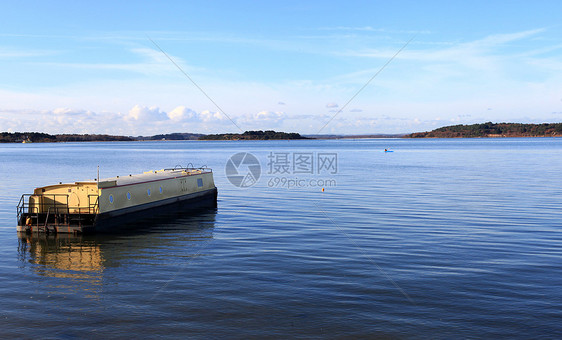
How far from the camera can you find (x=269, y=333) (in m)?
14.0

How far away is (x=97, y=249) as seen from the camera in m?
26.2

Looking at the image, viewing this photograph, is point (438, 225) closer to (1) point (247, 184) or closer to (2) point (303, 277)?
(2) point (303, 277)

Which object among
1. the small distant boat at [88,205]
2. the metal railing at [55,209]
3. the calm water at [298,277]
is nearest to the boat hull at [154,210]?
the small distant boat at [88,205]

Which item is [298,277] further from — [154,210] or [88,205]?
[154,210]

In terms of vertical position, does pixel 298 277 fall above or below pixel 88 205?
below

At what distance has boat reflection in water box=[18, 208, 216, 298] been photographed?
2077cm

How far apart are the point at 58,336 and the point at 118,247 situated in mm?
12960

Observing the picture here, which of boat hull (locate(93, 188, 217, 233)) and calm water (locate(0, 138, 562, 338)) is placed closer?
calm water (locate(0, 138, 562, 338))

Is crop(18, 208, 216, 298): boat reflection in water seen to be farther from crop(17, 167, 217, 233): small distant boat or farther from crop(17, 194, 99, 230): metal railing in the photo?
crop(17, 194, 99, 230): metal railing

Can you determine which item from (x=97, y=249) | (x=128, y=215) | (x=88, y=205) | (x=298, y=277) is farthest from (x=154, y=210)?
(x=298, y=277)

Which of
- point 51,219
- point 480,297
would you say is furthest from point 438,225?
point 51,219

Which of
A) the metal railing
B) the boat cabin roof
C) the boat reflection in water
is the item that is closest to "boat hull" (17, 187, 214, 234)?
the metal railing

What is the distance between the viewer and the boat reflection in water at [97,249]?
20.8m

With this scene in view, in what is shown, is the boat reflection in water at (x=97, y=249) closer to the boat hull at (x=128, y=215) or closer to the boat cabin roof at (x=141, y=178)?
the boat hull at (x=128, y=215)
